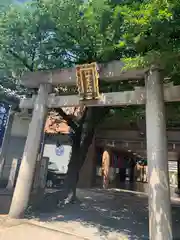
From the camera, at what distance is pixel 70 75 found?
6.58 meters

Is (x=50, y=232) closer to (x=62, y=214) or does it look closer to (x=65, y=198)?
(x=62, y=214)

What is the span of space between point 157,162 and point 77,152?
4177 mm

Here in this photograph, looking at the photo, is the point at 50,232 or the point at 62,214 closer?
the point at 50,232

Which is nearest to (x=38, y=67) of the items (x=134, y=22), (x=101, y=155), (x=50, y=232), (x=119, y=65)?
(x=119, y=65)

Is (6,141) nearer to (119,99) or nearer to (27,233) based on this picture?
(27,233)

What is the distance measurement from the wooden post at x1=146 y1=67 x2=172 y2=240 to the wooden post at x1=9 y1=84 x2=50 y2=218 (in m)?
3.13

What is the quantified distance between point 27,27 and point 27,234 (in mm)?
5551

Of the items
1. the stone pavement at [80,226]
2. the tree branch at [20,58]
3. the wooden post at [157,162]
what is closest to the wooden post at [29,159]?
the stone pavement at [80,226]

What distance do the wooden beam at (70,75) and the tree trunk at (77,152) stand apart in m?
2.13

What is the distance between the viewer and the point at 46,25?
263 inches

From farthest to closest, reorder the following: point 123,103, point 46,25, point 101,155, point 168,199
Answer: point 101,155, point 46,25, point 123,103, point 168,199

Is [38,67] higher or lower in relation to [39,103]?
higher

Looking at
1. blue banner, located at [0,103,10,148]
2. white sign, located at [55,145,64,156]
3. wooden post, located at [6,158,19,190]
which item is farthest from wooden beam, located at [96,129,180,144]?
blue banner, located at [0,103,10,148]

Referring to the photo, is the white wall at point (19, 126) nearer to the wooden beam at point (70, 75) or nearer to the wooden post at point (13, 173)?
the wooden post at point (13, 173)
